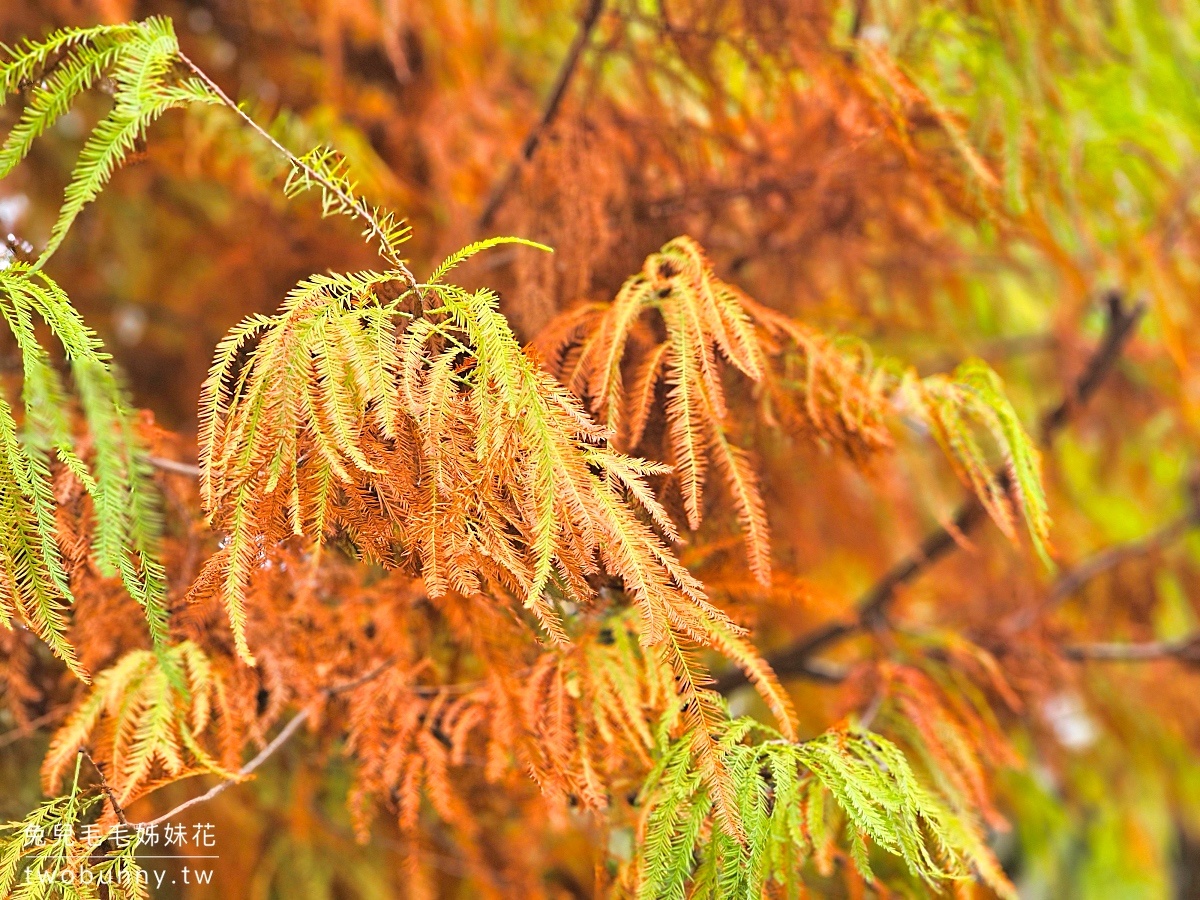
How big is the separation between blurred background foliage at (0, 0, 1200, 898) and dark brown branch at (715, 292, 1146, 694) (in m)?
0.06

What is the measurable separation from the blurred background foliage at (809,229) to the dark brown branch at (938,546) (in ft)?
→ 0.20

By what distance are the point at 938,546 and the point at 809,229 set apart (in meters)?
A: 0.58

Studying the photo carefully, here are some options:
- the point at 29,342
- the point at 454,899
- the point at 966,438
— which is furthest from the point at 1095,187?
the point at 454,899

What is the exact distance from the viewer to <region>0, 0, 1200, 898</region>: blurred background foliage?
1.20 metres

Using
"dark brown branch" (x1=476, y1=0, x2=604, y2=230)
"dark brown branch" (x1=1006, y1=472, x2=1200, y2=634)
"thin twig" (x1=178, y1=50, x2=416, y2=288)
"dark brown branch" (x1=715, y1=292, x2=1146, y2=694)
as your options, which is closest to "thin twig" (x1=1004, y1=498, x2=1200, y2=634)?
"dark brown branch" (x1=1006, y1=472, x2=1200, y2=634)

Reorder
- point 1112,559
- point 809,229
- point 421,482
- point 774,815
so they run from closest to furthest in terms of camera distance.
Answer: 1. point 421,482
2. point 774,815
3. point 809,229
4. point 1112,559

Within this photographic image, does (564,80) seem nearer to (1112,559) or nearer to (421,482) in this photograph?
(421,482)

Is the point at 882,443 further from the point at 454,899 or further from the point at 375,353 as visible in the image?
the point at 454,899

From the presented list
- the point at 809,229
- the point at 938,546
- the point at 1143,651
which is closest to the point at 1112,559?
the point at 1143,651

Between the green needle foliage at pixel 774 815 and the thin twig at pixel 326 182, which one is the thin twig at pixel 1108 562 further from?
the thin twig at pixel 326 182

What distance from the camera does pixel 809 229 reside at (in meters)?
1.46

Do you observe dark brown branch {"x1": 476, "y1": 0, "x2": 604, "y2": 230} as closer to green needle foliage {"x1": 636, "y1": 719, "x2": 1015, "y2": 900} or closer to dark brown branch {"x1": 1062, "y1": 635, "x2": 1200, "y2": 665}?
green needle foliage {"x1": 636, "y1": 719, "x2": 1015, "y2": 900}

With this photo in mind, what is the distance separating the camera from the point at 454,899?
1.54m

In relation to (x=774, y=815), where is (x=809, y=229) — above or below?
above
